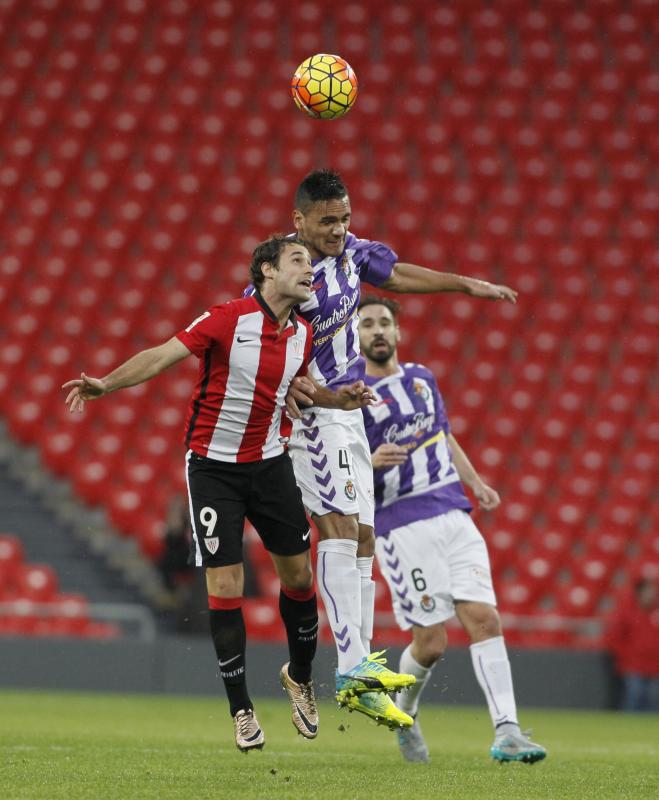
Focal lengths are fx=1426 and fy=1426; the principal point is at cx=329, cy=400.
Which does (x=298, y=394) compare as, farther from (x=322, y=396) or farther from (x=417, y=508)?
(x=417, y=508)

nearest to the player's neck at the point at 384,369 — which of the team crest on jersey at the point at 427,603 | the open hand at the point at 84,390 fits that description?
the team crest on jersey at the point at 427,603

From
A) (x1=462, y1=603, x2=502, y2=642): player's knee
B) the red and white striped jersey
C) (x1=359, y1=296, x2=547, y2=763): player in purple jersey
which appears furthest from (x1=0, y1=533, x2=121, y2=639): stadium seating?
the red and white striped jersey

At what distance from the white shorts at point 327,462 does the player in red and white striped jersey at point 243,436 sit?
0.12 m

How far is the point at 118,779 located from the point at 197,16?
608 inches

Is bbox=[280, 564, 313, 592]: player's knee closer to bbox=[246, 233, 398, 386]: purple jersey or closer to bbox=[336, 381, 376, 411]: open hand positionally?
bbox=[336, 381, 376, 411]: open hand

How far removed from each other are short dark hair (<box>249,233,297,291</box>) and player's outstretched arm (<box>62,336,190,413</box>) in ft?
1.80

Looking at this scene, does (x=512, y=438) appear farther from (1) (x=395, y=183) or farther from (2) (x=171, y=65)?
(2) (x=171, y=65)

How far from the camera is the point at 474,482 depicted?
7.67 metres

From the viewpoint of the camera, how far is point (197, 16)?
19.5 meters

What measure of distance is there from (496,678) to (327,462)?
156 cm

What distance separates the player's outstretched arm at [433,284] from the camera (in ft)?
22.7

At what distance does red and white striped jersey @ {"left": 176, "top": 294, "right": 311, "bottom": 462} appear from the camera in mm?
6176

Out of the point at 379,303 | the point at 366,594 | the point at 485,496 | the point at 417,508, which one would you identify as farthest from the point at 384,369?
the point at 366,594

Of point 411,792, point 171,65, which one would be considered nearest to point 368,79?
point 171,65
